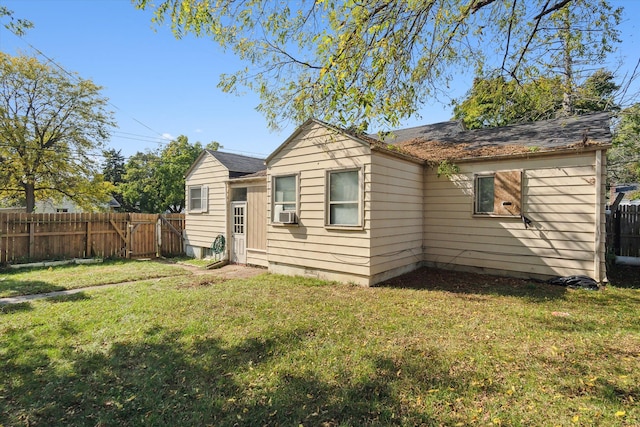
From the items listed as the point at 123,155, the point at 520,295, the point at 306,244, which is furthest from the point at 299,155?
the point at 123,155

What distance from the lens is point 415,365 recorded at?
323 centimetres

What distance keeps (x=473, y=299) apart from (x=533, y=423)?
355cm

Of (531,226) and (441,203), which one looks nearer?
(531,226)

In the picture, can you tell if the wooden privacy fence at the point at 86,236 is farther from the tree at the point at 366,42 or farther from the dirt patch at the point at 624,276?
the dirt patch at the point at 624,276

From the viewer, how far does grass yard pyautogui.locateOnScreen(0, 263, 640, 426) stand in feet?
8.32

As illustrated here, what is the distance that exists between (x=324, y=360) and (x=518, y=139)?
761 centimetres

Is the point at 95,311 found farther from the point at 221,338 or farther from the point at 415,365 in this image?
the point at 415,365

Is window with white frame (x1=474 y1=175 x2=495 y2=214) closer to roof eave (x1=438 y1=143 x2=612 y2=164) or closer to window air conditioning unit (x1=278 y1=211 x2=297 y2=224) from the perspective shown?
roof eave (x1=438 y1=143 x2=612 y2=164)

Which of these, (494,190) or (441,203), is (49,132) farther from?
(494,190)

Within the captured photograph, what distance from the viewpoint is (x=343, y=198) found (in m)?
7.04

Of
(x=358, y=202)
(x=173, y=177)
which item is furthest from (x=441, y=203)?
(x=173, y=177)

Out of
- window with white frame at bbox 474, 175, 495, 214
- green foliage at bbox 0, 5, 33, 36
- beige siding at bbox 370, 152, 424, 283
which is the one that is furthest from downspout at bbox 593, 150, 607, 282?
green foliage at bbox 0, 5, 33, 36

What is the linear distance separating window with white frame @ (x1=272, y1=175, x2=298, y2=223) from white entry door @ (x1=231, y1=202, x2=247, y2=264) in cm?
200

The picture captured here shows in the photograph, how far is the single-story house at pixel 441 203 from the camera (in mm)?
6488
